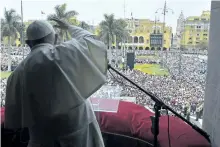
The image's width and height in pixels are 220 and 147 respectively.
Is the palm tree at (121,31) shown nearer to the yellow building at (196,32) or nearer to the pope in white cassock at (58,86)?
the yellow building at (196,32)

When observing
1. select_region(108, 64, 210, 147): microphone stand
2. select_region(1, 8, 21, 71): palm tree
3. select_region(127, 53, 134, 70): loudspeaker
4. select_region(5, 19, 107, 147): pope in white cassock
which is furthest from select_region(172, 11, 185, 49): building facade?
select_region(1, 8, 21, 71): palm tree

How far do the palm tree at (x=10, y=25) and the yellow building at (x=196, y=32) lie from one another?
32.9 inches

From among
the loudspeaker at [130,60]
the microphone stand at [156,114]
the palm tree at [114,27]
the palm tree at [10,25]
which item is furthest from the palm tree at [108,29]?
the palm tree at [10,25]

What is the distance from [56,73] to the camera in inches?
26.3

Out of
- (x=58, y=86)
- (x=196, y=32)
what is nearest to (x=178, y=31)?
(x=196, y=32)

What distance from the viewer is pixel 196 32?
1.23 meters

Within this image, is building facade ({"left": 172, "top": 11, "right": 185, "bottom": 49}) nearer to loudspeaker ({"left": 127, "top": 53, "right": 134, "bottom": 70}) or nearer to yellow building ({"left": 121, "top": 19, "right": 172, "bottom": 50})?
yellow building ({"left": 121, "top": 19, "right": 172, "bottom": 50})

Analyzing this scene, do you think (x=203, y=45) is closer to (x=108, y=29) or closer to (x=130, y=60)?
(x=130, y=60)

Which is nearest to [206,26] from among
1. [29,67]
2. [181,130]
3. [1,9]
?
[181,130]

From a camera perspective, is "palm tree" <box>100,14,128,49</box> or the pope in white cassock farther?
"palm tree" <box>100,14,128,49</box>

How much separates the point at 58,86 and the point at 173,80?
2.52ft

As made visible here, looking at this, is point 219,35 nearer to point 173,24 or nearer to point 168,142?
point 173,24

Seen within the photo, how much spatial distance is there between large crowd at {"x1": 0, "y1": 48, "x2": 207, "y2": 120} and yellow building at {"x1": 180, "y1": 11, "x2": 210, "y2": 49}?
6 cm

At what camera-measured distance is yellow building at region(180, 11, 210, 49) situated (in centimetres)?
121
